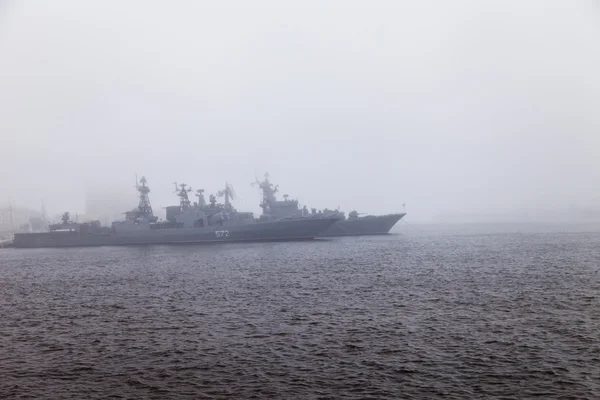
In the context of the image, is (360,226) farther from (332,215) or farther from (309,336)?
(309,336)

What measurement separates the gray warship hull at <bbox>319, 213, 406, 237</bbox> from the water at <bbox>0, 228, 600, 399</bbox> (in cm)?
6892

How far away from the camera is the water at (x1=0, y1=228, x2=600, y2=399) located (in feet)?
53.5

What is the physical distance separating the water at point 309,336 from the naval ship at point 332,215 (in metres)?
56.0

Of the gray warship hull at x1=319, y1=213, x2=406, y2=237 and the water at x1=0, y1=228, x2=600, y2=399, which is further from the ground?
the gray warship hull at x1=319, y1=213, x2=406, y2=237

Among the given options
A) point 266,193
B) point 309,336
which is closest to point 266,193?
point 266,193

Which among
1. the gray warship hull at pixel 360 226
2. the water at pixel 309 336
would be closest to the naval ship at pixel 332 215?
the gray warship hull at pixel 360 226

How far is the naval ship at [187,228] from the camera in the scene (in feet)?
287

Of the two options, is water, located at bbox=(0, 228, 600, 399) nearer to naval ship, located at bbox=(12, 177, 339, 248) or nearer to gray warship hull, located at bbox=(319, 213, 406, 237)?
naval ship, located at bbox=(12, 177, 339, 248)

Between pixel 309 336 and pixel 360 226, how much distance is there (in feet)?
306

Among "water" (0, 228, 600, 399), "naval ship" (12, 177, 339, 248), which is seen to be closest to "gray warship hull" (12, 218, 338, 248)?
"naval ship" (12, 177, 339, 248)

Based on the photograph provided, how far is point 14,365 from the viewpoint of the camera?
1911 centimetres

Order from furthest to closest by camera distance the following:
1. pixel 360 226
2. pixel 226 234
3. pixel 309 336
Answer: pixel 360 226
pixel 226 234
pixel 309 336

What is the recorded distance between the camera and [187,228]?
3509 inches

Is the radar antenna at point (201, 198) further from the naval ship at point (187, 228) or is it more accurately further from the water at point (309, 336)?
the water at point (309, 336)
